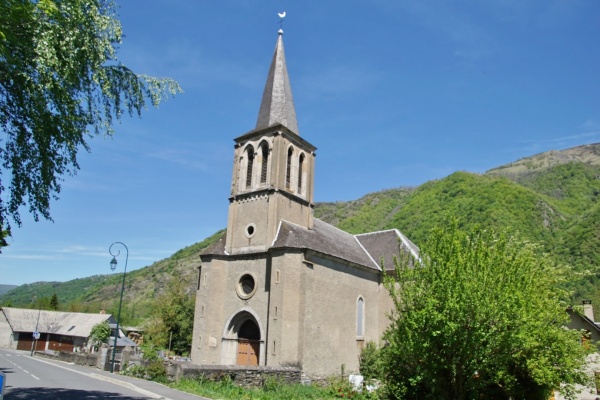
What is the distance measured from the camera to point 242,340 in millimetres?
27812

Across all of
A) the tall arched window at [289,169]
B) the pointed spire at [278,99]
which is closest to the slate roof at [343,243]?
the tall arched window at [289,169]

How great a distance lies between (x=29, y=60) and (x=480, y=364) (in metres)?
14.0

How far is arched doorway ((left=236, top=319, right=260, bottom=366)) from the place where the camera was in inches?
1065

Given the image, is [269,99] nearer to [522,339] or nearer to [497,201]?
[522,339]

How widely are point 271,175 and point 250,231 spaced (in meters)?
3.75

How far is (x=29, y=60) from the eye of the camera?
888cm

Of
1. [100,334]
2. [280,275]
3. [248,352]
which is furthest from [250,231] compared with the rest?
[100,334]

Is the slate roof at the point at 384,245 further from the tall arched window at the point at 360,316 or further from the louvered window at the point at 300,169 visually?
the louvered window at the point at 300,169

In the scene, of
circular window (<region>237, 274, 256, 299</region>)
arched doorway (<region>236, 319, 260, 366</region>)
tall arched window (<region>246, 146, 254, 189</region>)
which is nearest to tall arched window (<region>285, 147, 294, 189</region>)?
tall arched window (<region>246, 146, 254, 189</region>)

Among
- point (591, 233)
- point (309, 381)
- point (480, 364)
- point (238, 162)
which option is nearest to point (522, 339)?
point (480, 364)

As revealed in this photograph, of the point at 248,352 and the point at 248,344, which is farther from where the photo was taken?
the point at 248,344

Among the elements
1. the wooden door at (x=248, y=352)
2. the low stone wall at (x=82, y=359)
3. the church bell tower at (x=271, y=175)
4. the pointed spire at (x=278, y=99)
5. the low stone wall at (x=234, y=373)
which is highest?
the pointed spire at (x=278, y=99)

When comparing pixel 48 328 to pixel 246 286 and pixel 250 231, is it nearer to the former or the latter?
pixel 246 286

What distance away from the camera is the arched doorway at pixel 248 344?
27062 millimetres
